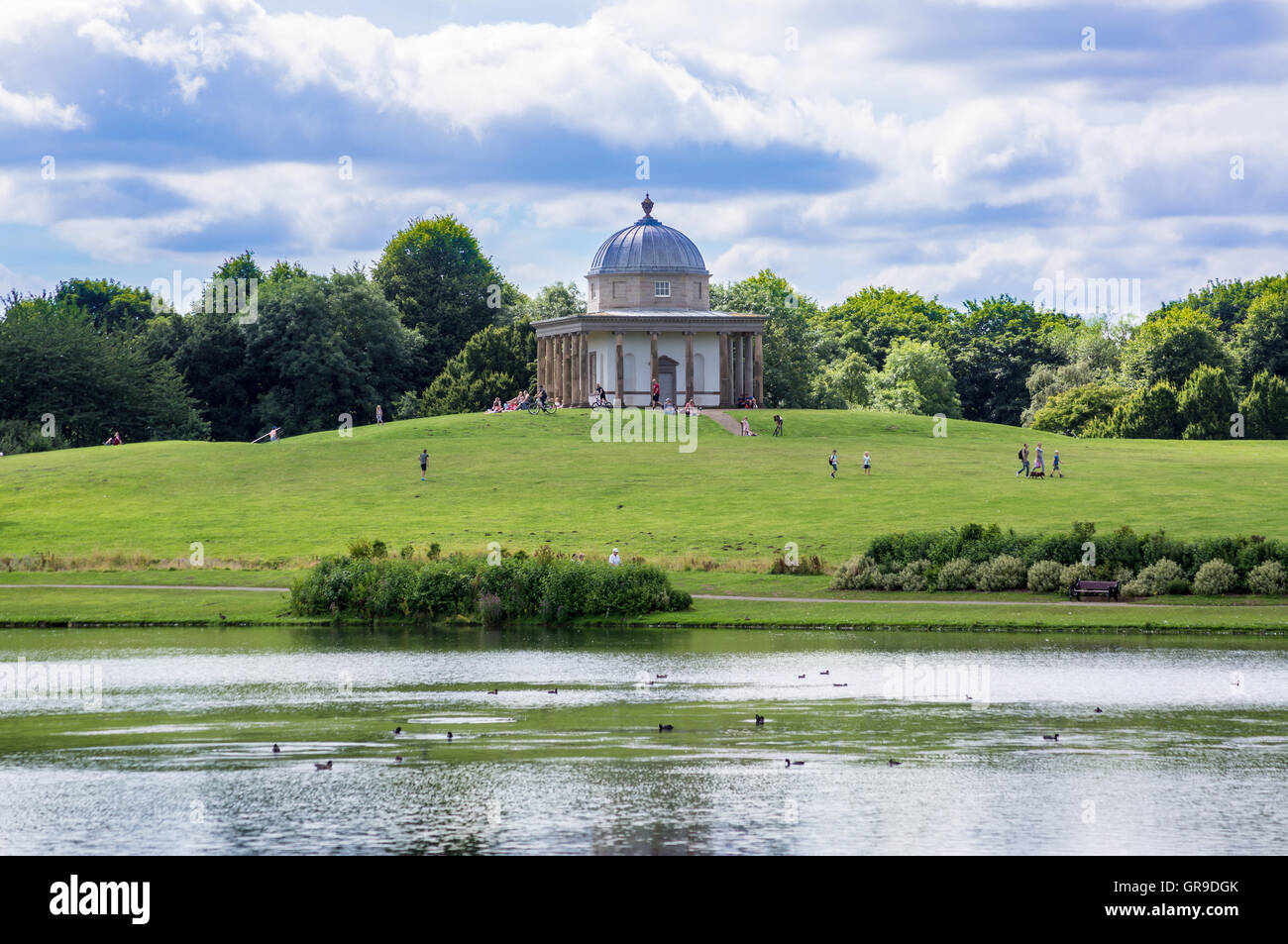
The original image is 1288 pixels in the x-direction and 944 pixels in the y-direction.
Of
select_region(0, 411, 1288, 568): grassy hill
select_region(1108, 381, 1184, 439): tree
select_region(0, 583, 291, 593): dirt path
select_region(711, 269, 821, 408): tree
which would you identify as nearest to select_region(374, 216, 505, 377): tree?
select_region(711, 269, 821, 408): tree

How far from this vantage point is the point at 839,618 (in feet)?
170

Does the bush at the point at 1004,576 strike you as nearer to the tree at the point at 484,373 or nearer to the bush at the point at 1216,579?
the bush at the point at 1216,579

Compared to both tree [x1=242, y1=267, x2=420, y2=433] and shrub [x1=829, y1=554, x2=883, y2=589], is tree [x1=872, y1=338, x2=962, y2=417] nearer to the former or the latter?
tree [x1=242, y1=267, x2=420, y2=433]

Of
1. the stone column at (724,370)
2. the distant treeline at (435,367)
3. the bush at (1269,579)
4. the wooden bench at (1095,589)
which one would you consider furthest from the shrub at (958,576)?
the distant treeline at (435,367)

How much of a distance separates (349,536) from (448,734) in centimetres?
3963

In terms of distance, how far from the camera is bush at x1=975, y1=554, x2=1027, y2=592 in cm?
5700

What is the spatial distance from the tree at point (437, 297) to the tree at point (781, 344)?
23.7 m

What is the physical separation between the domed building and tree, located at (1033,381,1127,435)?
107ft

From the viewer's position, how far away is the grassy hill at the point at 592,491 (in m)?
68.6

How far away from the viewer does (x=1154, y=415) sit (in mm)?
131125

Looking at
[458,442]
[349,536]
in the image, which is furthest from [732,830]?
[458,442]
